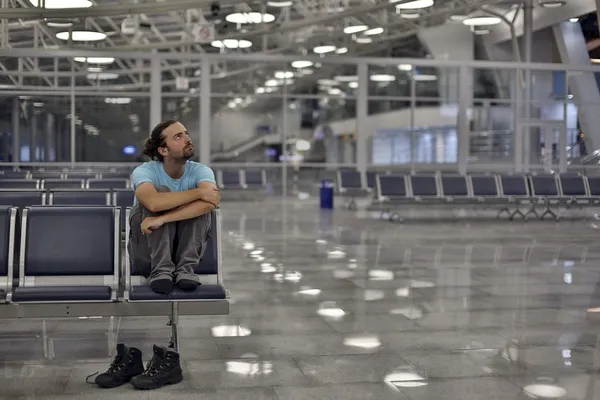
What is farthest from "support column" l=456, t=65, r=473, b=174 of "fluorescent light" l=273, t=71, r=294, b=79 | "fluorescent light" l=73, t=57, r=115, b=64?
"fluorescent light" l=73, t=57, r=115, b=64

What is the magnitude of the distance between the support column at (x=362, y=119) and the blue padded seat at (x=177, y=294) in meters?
20.2

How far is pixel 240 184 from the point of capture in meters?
22.8

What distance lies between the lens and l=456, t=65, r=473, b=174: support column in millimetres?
24422

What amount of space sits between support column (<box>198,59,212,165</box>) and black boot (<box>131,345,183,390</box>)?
1880 cm

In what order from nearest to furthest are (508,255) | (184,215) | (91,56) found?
(184,215), (508,255), (91,56)

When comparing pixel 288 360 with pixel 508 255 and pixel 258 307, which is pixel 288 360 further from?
pixel 508 255

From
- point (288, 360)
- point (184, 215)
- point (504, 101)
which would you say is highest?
point (504, 101)

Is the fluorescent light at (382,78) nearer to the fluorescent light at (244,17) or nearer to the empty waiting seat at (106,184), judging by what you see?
the fluorescent light at (244,17)

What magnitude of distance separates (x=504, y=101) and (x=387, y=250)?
1592 cm

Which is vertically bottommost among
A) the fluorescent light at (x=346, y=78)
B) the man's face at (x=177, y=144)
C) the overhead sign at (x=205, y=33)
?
the man's face at (x=177, y=144)

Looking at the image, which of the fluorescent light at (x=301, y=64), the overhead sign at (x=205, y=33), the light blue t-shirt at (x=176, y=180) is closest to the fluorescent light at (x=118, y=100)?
the overhead sign at (x=205, y=33)

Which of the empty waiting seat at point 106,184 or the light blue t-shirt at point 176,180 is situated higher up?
the light blue t-shirt at point 176,180

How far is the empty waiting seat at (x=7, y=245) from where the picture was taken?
4555 mm

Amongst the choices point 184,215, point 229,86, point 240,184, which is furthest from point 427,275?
point 229,86
